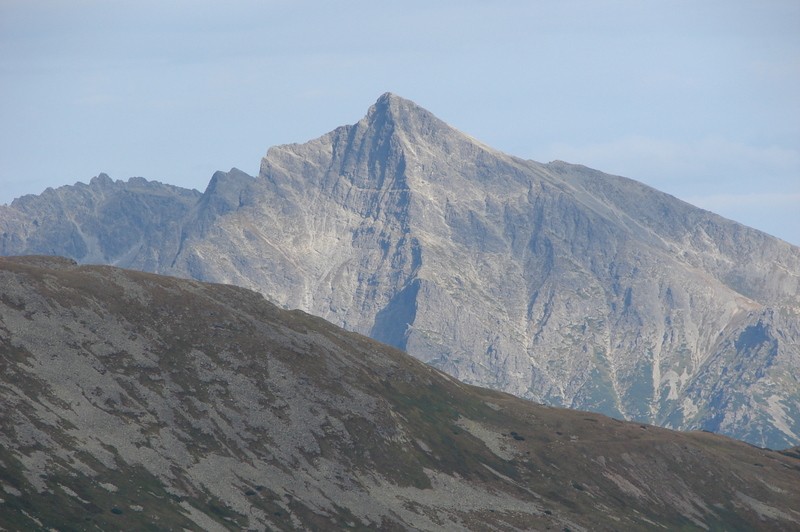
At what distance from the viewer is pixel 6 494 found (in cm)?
19888

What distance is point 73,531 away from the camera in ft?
651

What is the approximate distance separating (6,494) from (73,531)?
1280cm
